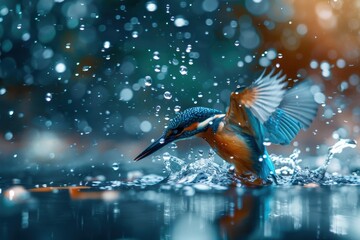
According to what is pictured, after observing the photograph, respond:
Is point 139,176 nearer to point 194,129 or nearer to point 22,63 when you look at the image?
point 194,129

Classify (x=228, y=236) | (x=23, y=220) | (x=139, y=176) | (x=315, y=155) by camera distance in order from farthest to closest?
(x=315, y=155) → (x=139, y=176) → (x=23, y=220) → (x=228, y=236)

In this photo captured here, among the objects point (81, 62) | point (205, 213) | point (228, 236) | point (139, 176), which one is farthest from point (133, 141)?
point (228, 236)

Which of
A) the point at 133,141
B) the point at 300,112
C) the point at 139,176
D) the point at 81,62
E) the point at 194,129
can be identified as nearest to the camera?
the point at 194,129

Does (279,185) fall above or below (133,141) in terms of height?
below

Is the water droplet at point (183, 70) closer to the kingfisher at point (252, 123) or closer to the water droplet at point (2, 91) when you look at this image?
the water droplet at point (2, 91)

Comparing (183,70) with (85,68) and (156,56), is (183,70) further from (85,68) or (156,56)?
(85,68)

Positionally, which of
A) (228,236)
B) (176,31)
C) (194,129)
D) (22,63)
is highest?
(176,31)
